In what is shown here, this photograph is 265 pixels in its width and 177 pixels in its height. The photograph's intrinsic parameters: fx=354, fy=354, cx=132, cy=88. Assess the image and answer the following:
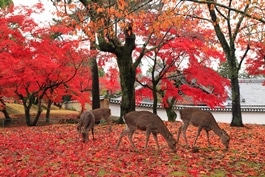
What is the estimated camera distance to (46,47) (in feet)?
84.7

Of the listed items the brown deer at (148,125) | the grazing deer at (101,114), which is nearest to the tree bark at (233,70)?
the grazing deer at (101,114)

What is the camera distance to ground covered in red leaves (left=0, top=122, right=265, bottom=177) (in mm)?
9773

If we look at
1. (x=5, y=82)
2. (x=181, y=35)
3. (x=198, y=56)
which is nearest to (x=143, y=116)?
(x=181, y=35)

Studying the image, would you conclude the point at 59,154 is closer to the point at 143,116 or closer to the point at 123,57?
the point at 143,116

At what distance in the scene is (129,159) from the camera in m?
11.1

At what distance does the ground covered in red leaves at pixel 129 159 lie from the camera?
32.1ft

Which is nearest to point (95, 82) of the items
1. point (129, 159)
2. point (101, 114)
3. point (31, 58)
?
Result: point (31, 58)

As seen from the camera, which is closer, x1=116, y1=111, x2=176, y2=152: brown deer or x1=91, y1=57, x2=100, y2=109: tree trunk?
x1=116, y1=111, x2=176, y2=152: brown deer

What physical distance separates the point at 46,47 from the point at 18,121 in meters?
13.1

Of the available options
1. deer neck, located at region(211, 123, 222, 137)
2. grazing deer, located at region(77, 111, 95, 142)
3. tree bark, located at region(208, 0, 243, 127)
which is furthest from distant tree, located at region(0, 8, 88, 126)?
deer neck, located at region(211, 123, 222, 137)

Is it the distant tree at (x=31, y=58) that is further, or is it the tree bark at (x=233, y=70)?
the distant tree at (x=31, y=58)

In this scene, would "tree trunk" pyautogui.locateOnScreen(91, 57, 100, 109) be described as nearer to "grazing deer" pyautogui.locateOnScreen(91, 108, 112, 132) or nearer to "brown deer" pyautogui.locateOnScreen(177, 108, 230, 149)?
"grazing deer" pyautogui.locateOnScreen(91, 108, 112, 132)

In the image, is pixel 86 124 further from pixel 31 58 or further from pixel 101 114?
pixel 31 58

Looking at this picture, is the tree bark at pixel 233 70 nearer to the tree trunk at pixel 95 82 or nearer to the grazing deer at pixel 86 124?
the grazing deer at pixel 86 124
